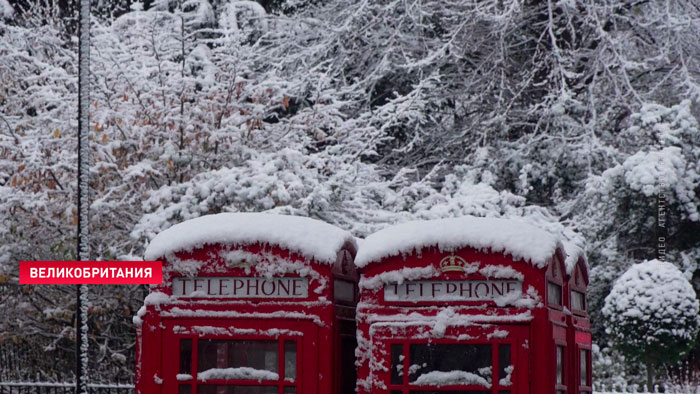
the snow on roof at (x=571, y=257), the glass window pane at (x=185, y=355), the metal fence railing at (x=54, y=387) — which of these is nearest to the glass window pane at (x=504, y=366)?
the snow on roof at (x=571, y=257)

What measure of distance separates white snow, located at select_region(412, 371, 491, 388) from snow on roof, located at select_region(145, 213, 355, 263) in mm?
1039

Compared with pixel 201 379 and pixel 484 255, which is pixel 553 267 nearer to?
pixel 484 255

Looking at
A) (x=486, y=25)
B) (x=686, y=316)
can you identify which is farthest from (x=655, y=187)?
(x=486, y=25)

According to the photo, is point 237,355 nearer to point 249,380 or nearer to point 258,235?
point 249,380

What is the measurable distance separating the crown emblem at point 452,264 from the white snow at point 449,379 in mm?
702

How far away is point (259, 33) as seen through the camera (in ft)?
76.1

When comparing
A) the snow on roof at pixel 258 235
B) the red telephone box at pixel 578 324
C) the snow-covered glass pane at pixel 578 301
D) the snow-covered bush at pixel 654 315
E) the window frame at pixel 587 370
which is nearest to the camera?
the snow on roof at pixel 258 235

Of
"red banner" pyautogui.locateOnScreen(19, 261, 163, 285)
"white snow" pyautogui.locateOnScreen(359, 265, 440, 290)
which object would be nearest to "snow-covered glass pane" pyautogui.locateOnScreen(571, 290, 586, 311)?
"white snow" pyautogui.locateOnScreen(359, 265, 440, 290)

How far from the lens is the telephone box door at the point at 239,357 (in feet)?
24.9

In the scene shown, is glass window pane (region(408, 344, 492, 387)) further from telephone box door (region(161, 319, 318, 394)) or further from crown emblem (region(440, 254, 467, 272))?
telephone box door (region(161, 319, 318, 394))

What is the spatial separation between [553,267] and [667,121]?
11615mm

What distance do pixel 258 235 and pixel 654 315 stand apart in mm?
8819

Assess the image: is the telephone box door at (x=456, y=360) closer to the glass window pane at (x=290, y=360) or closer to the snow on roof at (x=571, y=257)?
the glass window pane at (x=290, y=360)

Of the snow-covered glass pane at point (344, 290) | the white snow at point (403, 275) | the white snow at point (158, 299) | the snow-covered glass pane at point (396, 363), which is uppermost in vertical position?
the white snow at point (403, 275)
